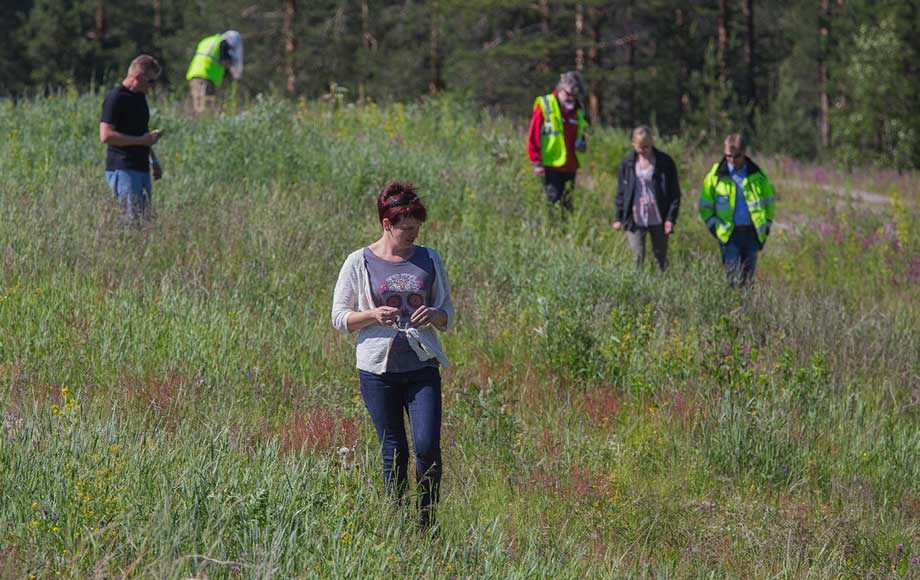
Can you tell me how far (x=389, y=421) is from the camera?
205 inches

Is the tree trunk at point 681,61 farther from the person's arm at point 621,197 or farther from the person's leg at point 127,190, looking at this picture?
the person's leg at point 127,190

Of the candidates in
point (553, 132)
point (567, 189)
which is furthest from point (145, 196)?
point (567, 189)

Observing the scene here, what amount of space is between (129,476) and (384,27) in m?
35.2

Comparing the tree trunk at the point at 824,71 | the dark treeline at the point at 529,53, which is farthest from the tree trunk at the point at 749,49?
the tree trunk at the point at 824,71

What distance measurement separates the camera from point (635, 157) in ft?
35.7

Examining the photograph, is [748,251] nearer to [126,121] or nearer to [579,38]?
[126,121]

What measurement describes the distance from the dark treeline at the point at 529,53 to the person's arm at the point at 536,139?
19.9 m

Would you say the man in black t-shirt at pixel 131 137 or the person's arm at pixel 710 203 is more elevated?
the man in black t-shirt at pixel 131 137

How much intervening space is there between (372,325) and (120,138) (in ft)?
14.0

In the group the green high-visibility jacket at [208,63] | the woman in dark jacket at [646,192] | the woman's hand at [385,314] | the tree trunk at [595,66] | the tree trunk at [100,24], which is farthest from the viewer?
the tree trunk at [100,24]

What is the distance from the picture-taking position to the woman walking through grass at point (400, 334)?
515 centimetres

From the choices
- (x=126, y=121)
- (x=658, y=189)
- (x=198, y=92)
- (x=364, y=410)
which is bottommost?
(x=364, y=410)

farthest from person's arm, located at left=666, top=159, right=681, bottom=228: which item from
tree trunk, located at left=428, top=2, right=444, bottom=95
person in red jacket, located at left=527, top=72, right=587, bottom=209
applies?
tree trunk, located at left=428, top=2, right=444, bottom=95

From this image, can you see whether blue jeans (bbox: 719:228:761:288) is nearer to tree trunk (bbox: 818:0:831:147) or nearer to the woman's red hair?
the woman's red hair
